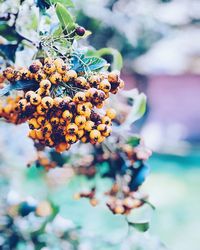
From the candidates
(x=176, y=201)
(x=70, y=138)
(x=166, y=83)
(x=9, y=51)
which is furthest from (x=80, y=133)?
(x=166, y=83)

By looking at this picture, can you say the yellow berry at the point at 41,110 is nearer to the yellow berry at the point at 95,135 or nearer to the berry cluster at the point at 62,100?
the berry cluster at the point at 62,100

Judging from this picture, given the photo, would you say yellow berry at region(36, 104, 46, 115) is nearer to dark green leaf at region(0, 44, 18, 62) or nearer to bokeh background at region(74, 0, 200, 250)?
dark green leaf at region(0, 44, 18, 62)

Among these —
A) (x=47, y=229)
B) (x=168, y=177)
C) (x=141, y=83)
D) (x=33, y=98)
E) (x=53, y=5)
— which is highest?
(x=53, y=5)

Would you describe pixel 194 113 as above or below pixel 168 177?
below

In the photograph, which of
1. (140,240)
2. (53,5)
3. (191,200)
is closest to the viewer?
(53,5)

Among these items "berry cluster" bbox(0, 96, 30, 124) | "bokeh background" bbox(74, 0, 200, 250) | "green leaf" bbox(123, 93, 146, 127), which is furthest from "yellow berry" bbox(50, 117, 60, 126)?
"bokeh background" bbox(74, 0, 200, 250)

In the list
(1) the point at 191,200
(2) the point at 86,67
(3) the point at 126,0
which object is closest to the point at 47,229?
(2) the point at 86,67

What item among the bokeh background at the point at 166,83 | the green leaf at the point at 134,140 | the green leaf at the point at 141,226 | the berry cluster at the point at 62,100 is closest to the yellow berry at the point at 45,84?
the berry cluster at the point at 62,100

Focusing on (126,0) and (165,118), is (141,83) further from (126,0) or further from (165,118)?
(126,0)
